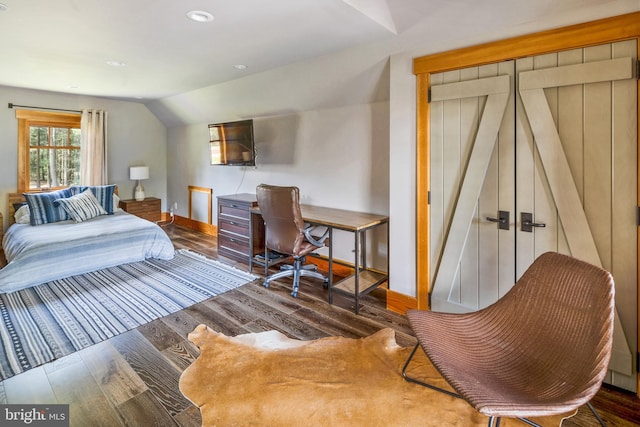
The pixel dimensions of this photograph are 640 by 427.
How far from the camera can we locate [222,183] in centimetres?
570

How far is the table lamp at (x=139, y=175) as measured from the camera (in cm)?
602

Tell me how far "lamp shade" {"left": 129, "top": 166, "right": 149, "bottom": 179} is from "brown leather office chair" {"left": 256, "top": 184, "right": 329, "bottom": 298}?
147 inches

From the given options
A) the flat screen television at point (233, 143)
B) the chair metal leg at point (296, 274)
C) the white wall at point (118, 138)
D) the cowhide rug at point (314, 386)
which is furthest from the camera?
the white wall at point (118, 138)

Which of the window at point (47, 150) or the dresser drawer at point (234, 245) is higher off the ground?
the window at point (47, 150)

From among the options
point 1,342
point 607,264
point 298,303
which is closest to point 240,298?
point 298,303

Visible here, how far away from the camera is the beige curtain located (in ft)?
18.1

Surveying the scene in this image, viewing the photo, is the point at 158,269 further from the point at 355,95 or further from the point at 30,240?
the point at 355,95

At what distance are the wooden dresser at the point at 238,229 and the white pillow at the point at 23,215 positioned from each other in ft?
8.28

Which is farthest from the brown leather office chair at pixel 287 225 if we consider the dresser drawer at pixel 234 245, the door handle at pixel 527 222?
the door handle at pixel 527 222

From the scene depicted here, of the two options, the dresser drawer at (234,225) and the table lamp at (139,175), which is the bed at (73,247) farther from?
the table lamp at (139,175)

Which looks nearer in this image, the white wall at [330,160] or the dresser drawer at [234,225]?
the white wall at [330,160]

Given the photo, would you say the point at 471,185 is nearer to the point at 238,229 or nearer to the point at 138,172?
the point at 238,229

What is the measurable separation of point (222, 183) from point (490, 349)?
4862mm

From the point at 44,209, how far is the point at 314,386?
450cm
